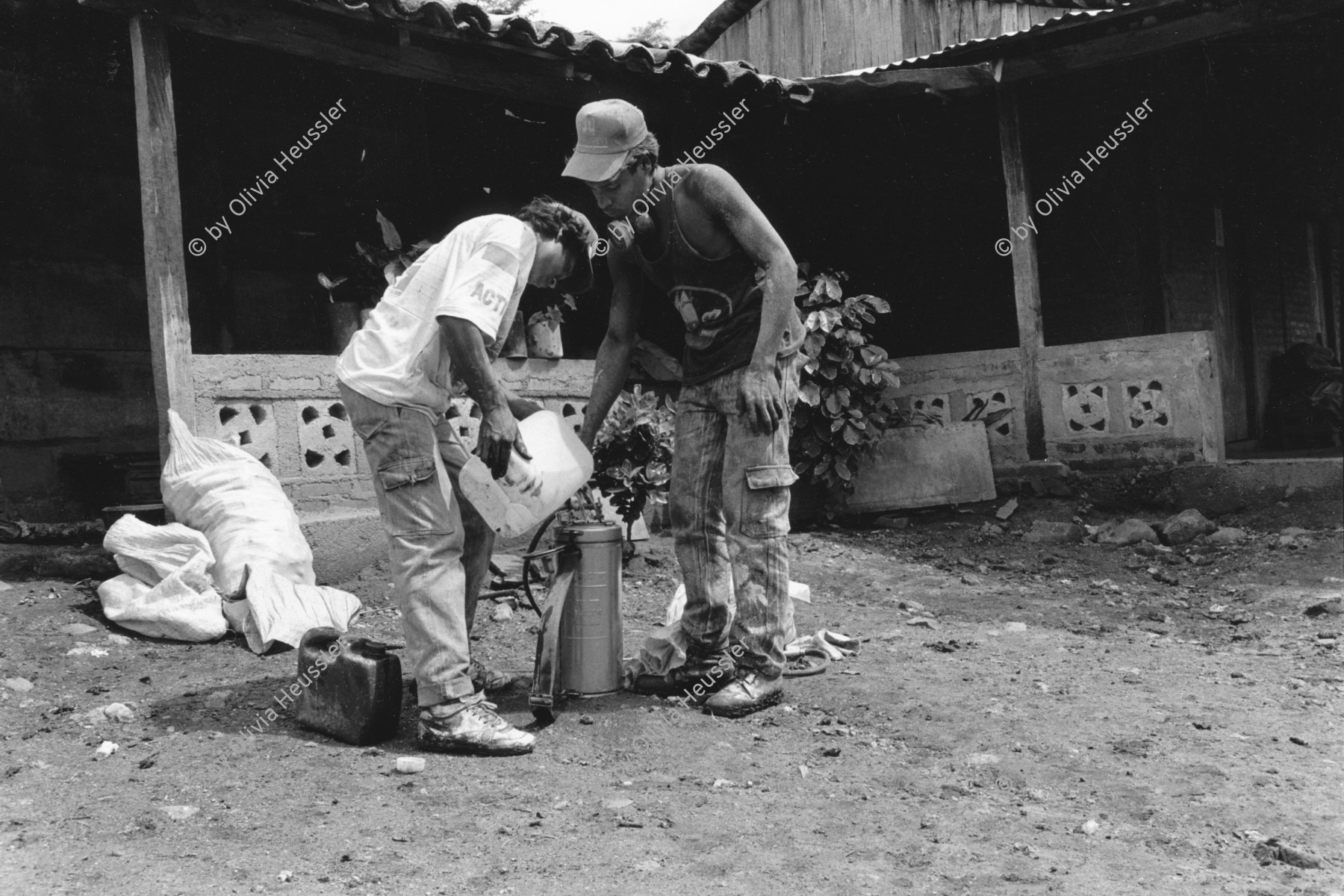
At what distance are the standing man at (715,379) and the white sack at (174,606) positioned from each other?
236cm

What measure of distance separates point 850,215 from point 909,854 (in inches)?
328

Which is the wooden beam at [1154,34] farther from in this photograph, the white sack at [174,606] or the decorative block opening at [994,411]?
the white sack at [174,606]

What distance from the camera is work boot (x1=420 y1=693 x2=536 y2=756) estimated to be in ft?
11.4

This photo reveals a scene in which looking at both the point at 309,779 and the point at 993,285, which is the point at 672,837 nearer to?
the point at 309,779

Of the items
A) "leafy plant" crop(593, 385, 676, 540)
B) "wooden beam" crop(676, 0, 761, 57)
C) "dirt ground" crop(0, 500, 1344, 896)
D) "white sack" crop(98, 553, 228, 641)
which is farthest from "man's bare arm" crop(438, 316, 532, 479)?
"wooden beam" crop(676, 0, 761, 57)

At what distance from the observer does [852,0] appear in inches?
446

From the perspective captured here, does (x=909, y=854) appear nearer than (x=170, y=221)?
Yes

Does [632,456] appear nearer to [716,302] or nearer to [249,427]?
[249,427]

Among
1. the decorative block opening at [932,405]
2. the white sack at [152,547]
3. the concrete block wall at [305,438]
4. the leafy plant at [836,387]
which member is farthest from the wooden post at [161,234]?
the decorative block opening at [932,405]

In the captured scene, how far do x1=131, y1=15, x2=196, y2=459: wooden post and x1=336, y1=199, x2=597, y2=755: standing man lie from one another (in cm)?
295

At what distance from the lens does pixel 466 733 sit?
348 centimetres

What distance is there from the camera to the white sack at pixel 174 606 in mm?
5270

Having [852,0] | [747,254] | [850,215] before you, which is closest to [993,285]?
[850,215]

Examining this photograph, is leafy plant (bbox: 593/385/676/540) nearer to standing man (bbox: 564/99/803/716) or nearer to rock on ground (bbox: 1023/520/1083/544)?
standing man (bbox: 564/99/803/716)
